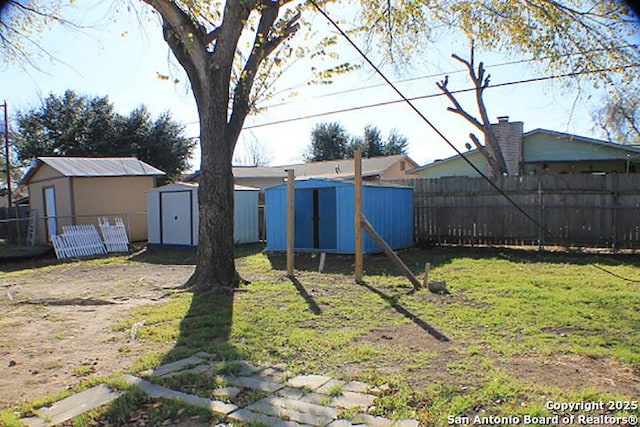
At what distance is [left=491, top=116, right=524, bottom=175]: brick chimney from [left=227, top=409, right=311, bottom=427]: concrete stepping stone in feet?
56.5

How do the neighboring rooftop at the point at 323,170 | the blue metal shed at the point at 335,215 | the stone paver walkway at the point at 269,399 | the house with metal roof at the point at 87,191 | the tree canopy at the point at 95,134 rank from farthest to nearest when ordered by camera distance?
the tree canopy at the point at 95,134, the neighboring rooftop at the point at 323,170, the house with metal roof at the point at 87,191, the blue metal shed at the point at 335,215, the stone paver walkway at the point at 269,399

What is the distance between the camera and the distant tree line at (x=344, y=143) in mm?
40500

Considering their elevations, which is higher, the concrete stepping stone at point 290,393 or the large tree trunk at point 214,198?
the large tree trunk at point 214,198

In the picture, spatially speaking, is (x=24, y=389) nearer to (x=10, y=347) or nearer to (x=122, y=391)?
(x=122, y=391)

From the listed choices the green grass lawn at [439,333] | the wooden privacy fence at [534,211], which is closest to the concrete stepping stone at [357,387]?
the green grass lawn at [439,333]

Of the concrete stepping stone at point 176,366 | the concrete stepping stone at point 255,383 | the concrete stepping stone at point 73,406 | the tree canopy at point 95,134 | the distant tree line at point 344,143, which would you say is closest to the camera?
the concrete stepping stone at point 73,406

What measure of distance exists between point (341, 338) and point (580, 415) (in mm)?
2335

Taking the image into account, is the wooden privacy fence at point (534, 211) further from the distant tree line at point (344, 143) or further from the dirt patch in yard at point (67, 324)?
the distant tree line at point (344, 143)

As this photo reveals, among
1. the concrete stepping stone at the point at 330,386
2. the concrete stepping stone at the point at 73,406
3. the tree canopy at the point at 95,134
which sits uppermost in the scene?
the tree canopy at the point at 95,134

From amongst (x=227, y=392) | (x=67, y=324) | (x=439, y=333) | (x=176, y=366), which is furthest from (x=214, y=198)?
(x=227, y=392)

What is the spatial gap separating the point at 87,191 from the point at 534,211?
45.2 ft

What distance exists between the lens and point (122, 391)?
145 inches

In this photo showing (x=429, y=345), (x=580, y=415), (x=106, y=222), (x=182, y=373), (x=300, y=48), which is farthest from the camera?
(x=106, y=222)

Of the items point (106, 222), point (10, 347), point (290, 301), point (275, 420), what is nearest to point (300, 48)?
point (290, 301)
